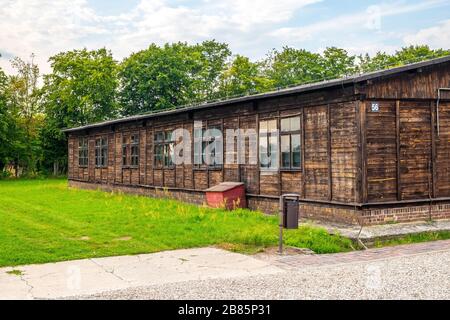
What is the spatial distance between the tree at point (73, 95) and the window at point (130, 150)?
24.3m

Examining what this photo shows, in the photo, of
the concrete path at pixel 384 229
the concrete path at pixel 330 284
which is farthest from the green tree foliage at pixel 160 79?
the concrete path at pixel 330 284

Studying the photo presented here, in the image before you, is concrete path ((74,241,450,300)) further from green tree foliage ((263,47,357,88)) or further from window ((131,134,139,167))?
green tree foliage ((263,47,357,88))

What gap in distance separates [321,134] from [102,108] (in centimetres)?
4224

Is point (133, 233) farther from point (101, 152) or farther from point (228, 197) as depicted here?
point (101, 152)

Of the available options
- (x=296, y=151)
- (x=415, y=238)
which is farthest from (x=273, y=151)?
(x=415, y=238)

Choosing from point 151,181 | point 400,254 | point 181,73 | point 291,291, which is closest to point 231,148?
point 151,181

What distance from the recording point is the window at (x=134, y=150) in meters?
26.2

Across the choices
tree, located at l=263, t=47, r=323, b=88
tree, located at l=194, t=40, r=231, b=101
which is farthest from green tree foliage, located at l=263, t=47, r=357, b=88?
tree, located at l=194, t=40, r=231, b=101

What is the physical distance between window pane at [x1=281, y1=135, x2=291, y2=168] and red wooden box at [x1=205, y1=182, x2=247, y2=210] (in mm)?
2137

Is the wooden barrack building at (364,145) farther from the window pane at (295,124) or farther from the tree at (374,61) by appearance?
the tree at (374,61)

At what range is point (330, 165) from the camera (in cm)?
1417
